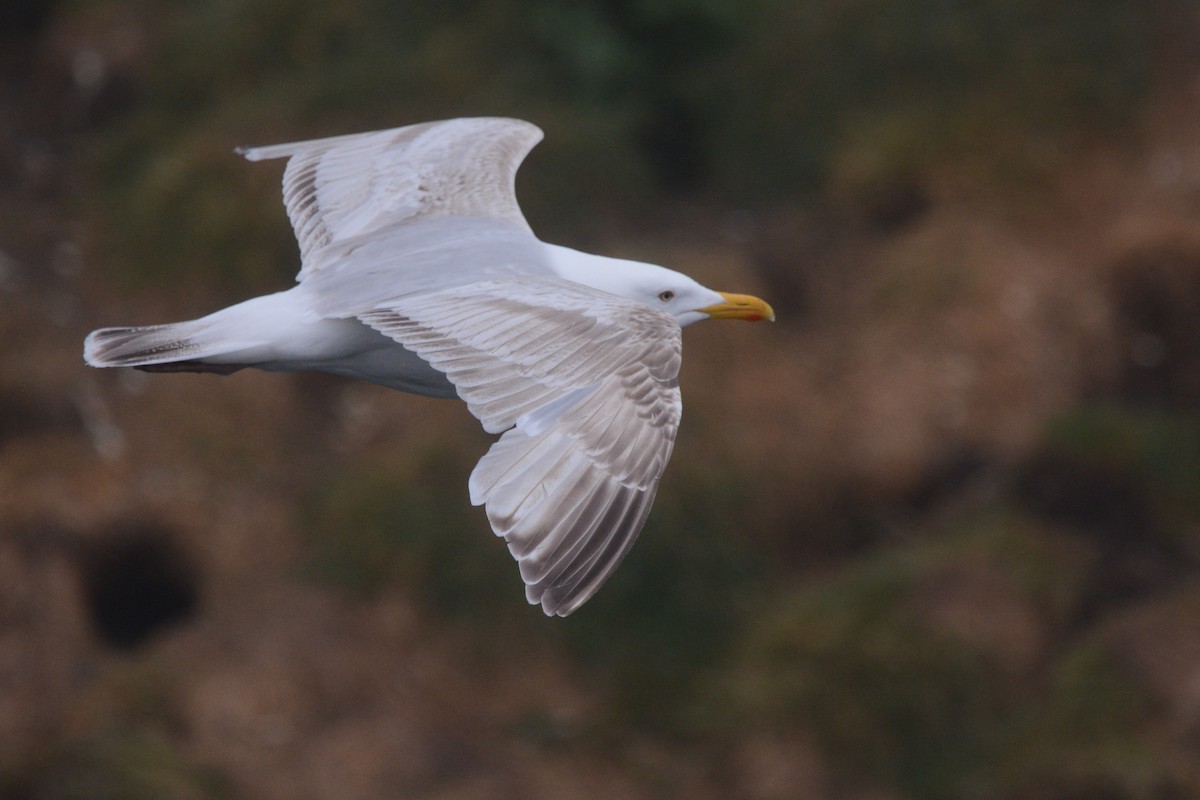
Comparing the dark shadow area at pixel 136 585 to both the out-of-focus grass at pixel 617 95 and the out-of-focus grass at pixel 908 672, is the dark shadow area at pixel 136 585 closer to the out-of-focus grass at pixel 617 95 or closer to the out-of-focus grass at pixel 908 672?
the out-of-focus grass at pixel 617 95

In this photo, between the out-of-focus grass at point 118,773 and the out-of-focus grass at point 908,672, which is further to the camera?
the out-of-focus grass at point 908,672

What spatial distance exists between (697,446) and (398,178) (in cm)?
254

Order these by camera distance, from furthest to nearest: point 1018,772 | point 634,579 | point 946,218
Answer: point 946,218, point 634,579, point 1018,772

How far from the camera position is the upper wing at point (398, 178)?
621 centimetres

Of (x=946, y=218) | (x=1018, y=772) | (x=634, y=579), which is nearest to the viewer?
(x=1018, y=772)

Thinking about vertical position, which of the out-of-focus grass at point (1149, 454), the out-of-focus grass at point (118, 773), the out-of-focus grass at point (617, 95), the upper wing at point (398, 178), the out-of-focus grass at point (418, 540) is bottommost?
the out-of-focus grass at point (118, 773)

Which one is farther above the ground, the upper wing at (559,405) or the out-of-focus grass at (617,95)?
the upper wing at (559,405)

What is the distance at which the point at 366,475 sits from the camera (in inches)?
332

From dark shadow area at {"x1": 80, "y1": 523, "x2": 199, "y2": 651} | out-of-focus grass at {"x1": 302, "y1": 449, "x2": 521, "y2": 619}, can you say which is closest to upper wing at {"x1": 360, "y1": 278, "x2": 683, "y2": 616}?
out-of-focus grass at {"x1": 302, "y1": 449, "x2": 521, "y2": 619}

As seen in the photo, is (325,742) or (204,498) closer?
(325,742)

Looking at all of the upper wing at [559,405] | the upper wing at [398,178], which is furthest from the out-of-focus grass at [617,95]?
the upper wing at [559,405]

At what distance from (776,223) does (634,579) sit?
2.11 meters

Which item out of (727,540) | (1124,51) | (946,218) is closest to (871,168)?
(946,218)

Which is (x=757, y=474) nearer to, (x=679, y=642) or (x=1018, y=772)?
(x=679, y=642)
